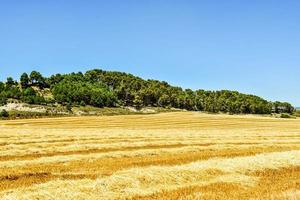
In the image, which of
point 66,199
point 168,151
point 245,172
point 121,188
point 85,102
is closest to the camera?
point 66,199

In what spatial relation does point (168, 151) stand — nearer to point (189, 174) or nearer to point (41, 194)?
point (189, 174)

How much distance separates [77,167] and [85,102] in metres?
149

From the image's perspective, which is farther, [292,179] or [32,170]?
[32,170]

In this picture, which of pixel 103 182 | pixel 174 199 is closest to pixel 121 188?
pixel 103 182

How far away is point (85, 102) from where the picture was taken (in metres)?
168

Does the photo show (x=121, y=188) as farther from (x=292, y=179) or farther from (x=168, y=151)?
(x=168, y=151)

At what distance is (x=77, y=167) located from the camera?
20.9 m

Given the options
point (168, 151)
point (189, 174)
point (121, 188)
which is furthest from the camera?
point (168, 151)

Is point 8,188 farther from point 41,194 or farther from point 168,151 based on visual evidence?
point 168,151

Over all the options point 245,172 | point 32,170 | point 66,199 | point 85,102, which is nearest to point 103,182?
point 66,199

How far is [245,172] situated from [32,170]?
359 inches

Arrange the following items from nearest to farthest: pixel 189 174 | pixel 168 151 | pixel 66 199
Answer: pixel 66 199, pixel 189 174, pixel 168 151

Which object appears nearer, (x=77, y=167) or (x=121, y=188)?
(x=121, y=188)

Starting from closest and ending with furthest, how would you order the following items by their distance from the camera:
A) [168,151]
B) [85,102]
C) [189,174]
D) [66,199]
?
[66,199] → [189,174] → [168,151] → [85,102]
